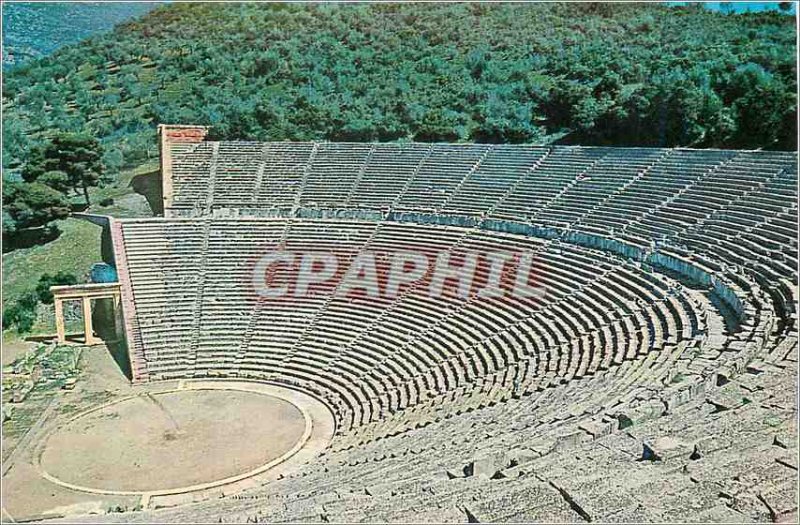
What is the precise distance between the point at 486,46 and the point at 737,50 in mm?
13653

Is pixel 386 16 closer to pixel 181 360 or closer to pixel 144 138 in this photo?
pixel 144 138

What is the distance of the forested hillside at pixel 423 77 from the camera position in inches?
1103

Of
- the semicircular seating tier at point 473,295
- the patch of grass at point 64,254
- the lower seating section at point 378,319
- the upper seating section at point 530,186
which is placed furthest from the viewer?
the patch of grass at point 64,254

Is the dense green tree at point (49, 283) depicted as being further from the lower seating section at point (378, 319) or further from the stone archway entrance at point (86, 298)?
the lower seating section at point (378, 319)

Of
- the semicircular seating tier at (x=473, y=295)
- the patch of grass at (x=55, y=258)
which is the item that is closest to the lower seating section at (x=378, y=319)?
the semicircular seating tier at (x=473, y=295)

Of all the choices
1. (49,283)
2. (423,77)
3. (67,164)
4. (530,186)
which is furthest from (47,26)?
(530,186)

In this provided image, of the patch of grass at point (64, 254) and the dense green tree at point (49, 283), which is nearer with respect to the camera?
the dense green tree at point (49, 283)

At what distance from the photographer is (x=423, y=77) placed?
39.4 meters

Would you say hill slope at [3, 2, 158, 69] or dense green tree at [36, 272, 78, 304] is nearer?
dense green tree at [36, 272, 78, 304]

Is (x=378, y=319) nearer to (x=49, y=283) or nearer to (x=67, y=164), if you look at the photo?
(x=49, y=283)

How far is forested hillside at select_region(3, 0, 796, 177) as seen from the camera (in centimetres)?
2802

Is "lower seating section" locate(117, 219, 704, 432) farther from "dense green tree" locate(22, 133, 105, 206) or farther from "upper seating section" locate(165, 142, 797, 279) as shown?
"dense green tree" locate(22, 133, 105, 206)

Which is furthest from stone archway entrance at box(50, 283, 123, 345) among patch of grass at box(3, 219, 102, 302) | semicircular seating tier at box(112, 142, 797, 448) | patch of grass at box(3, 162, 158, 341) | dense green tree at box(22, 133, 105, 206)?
dense green tree at box(22, 133, 105, 206)

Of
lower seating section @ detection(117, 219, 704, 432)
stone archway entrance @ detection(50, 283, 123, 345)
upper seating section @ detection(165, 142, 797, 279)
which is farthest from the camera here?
stone archway entrance @ detection(50, 283, 123, 345)
